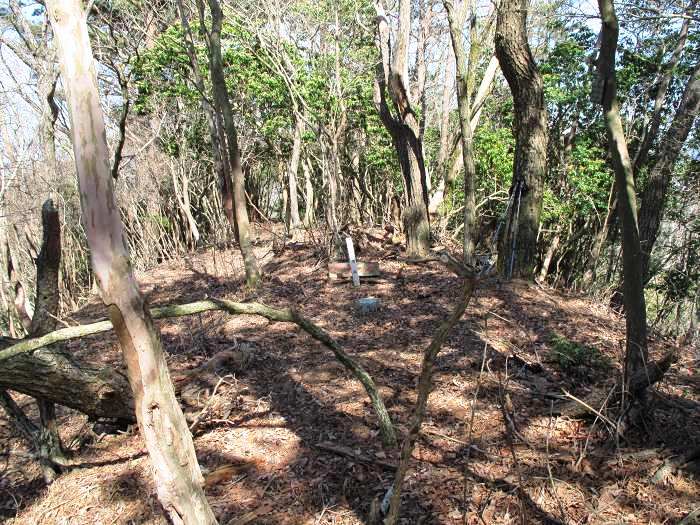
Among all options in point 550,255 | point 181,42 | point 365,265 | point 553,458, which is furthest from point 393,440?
point 181,42

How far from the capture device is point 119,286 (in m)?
2.09

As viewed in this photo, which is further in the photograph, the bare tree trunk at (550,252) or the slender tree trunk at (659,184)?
the bare tree trunk at (550,252)

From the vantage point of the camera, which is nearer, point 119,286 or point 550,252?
point 119,286

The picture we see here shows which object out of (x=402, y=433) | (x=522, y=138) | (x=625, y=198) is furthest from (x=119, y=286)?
(x=522, y=138)

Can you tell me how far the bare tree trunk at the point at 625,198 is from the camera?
2.84 m

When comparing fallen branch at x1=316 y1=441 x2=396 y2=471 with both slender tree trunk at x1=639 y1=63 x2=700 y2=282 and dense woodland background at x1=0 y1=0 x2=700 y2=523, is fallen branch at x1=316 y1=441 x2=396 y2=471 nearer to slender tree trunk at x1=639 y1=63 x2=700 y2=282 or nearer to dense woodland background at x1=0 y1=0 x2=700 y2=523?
dense woodland background at x1=0 y1=0 x2=700 y2=523

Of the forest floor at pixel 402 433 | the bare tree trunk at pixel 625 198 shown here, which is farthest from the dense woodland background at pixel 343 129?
the bare tree trunk at pixel 625 198

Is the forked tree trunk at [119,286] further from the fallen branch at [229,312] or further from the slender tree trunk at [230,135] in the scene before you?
the slender tree trunk at [230,135]

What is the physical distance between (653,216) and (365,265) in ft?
15.3

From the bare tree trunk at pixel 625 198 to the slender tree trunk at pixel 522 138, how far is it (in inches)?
124

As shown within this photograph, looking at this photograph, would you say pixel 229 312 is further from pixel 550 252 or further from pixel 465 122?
pixel 550 252

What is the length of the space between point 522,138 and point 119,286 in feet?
18.0

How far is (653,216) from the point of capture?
24.9 ft

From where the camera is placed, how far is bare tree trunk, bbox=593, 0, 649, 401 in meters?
2.84
